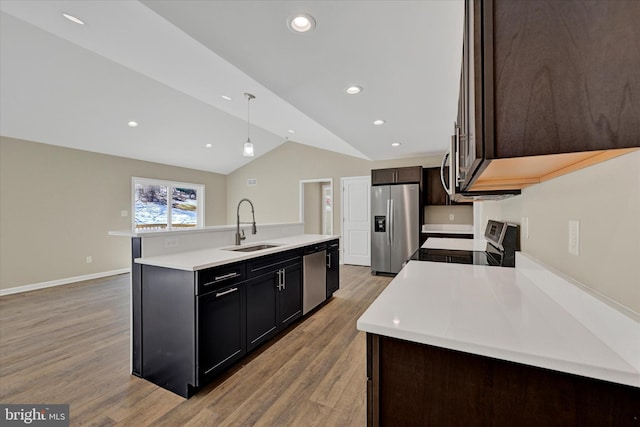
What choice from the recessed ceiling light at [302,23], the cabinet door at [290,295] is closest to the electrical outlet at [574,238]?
the recessed ceiling light at [302,23]

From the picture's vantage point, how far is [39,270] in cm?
441

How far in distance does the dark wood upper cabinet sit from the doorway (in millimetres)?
6463

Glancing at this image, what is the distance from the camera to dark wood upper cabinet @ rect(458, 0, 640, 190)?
0.54 m

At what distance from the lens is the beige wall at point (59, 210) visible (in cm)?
415

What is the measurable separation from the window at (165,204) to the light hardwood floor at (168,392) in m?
2.85

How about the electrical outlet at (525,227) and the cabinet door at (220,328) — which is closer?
the electrical outlet at (525,227)

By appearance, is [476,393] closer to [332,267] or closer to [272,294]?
[272,294]

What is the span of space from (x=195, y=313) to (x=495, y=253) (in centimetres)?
218

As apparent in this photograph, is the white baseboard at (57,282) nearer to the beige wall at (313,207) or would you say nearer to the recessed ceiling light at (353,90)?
the beige wall at (313,207)

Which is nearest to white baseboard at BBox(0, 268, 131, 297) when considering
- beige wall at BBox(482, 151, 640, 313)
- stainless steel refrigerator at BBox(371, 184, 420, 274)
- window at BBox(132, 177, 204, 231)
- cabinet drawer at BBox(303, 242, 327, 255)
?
window at BBox(132, 177, 204, 231)

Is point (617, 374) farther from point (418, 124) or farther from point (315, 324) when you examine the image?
point (418, 124)

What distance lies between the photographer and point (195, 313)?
178cm

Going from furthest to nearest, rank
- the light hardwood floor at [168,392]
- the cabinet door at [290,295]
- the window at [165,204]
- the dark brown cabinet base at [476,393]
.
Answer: the window at [165,204]
the cabinet door at [290,295]
the light hardwood floor at [168,392]
the dark brown cabinet base at [476,393]

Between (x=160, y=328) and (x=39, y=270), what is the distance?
13.9 feet
